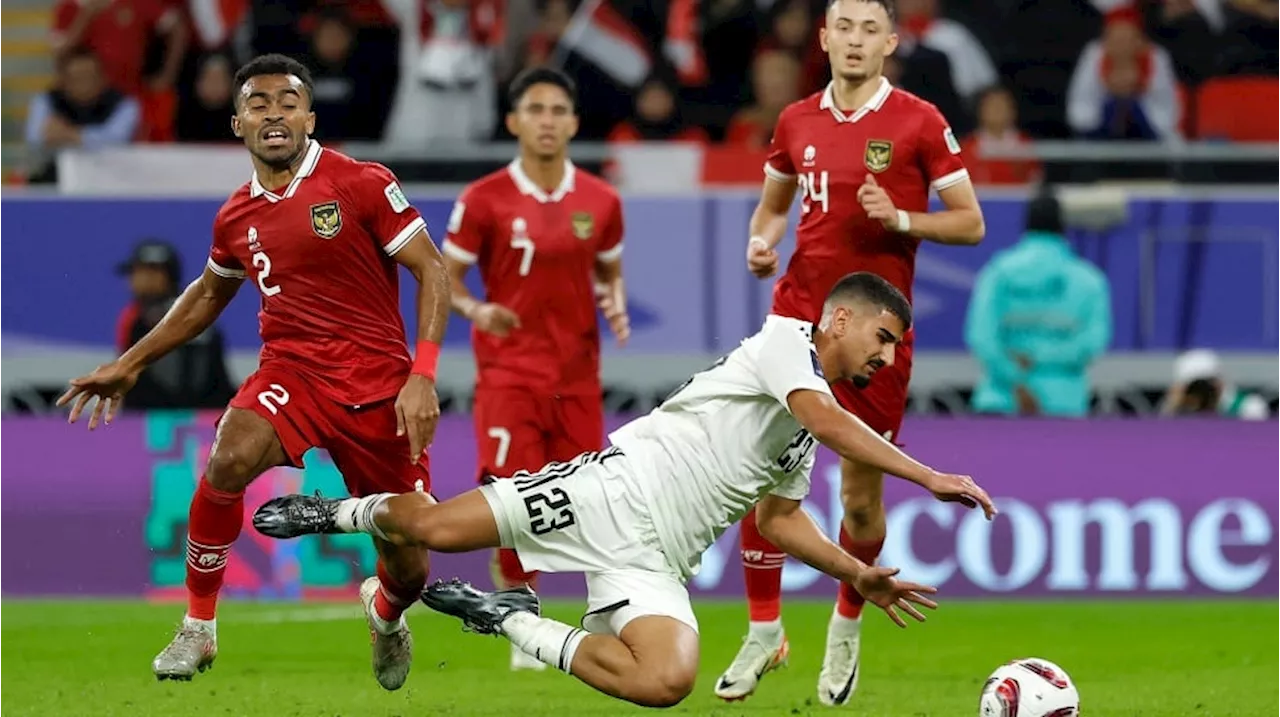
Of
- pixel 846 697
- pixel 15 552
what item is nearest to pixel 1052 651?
pixel 846 697

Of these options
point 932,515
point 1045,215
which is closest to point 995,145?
point 1045,215

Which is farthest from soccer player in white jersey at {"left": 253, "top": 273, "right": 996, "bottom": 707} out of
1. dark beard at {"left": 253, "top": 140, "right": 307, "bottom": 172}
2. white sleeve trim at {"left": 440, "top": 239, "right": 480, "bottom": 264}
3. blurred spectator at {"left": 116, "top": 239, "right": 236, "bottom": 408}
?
blurred spectator at {"left": 116, "top": 239, "right": 236, "bottom": 408}

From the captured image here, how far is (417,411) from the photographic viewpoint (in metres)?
9.20

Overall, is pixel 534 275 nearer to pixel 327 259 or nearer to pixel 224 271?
pixel 224 271

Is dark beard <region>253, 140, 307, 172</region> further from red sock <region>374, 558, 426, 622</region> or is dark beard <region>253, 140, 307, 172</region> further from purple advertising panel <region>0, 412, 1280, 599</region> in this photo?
purple advertising panel <region>0, 412, 1280, 599</region>

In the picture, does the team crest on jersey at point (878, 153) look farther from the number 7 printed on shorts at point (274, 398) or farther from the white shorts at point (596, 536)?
the number 7 printed on shorts at point (274, 398)

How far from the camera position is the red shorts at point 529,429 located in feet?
40.6

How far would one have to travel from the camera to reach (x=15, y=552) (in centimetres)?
1515

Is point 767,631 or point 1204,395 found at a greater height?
point 767,631

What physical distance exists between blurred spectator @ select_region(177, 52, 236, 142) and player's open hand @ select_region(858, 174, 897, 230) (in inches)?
379

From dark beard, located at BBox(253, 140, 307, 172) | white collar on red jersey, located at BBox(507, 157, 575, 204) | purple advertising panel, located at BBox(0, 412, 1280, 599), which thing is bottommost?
purple advertising panel, located at BBox(0, 412, 1280, 599)

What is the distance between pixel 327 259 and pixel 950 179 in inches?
112

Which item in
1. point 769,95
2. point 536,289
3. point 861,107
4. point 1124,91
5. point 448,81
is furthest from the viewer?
point 1124,91

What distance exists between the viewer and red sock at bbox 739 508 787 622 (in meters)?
10.7
